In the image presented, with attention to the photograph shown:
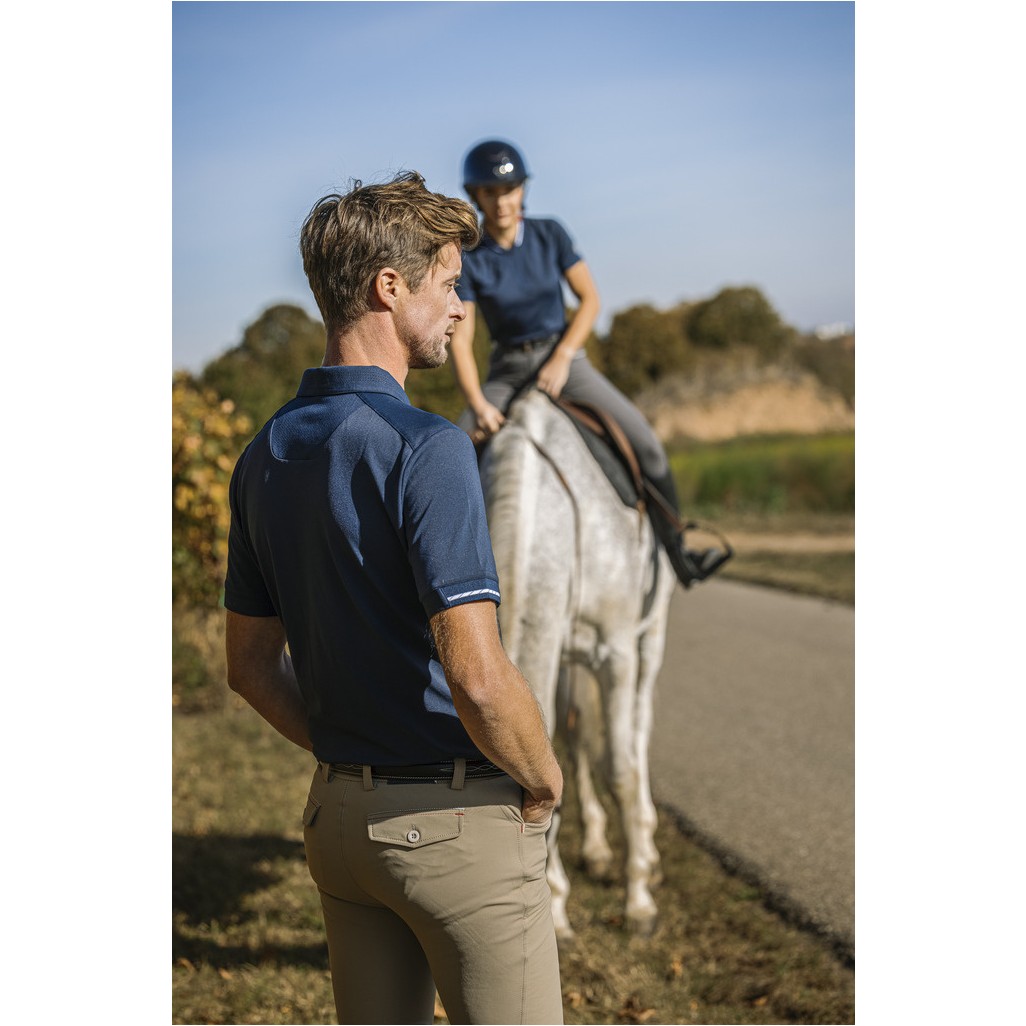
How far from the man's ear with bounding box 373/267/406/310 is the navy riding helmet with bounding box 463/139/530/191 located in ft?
7.20

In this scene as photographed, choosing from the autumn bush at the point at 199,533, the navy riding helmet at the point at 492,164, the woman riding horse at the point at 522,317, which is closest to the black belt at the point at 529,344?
the woman riding horse at the point at 522,317

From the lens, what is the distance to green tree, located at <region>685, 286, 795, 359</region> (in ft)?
123

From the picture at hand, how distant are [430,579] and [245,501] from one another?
1.41 ft

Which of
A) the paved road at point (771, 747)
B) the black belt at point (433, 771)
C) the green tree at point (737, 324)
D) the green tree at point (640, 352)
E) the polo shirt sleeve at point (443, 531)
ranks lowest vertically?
the paved road at point (771, 747)

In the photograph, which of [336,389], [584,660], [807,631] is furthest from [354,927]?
[807,631]

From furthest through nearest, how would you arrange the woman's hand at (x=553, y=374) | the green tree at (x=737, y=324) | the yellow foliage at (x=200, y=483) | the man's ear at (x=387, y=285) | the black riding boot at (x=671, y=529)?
the green tree at (x=737, y=324) < the yellow foliage at (x=200, y=483) < the black riding boot at (x=671, y=529) < the woman's hand at (x=553, y=374) < the man's ear at (x=387, y=285)

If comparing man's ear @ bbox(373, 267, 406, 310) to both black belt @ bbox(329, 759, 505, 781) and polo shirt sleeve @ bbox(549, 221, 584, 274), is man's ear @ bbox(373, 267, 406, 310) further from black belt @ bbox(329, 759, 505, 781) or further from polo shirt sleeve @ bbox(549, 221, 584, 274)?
polo shirt sleeve @ bbox(549, 221, 584, 274)

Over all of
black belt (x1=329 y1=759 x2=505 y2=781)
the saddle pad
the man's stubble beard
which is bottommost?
black belt (x1=329 y1=759 x2=505 y2=781)

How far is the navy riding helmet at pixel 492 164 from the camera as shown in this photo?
376cm

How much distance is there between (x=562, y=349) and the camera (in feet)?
14.0

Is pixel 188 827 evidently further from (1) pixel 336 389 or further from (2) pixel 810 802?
(1) pixel 336 389

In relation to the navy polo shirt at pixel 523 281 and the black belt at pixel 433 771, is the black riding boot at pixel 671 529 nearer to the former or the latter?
the navy polo shirt at pixel 523 281

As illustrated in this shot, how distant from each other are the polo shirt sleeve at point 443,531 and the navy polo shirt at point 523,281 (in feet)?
7.85

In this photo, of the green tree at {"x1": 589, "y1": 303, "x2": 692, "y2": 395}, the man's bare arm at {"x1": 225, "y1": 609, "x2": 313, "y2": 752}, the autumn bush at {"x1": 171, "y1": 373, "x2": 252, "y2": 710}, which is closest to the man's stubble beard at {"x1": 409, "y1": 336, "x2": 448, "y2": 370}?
the man's bare arm at {"x1": 225, "y1": 609, "x2": 313, "y2": 752}
